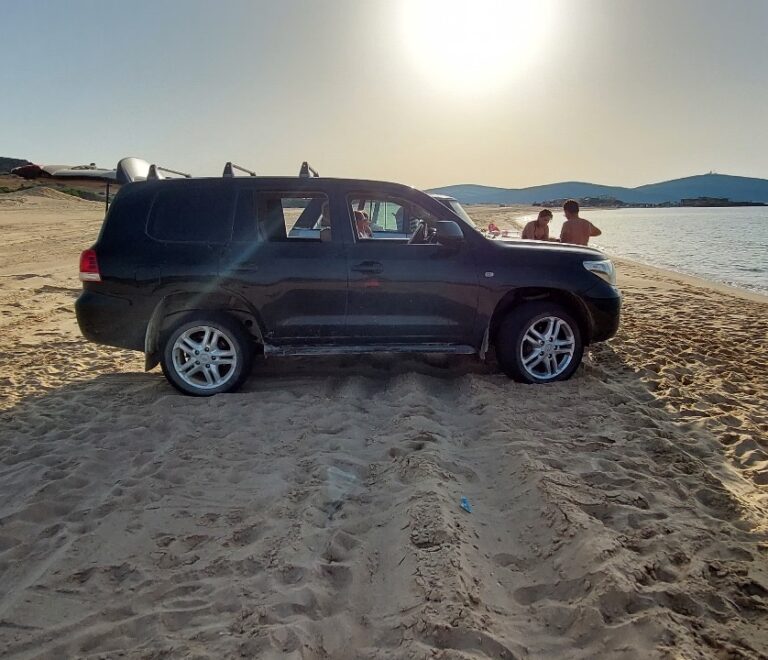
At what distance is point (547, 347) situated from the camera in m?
5.54

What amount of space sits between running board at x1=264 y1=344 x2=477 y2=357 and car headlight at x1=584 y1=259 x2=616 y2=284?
1.40 m

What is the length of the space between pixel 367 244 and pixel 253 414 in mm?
1827

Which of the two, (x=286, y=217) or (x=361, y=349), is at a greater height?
(x=286, y=217)

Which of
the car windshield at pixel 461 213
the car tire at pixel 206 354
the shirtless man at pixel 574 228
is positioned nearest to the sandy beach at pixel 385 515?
the car tire at pixel 206 354

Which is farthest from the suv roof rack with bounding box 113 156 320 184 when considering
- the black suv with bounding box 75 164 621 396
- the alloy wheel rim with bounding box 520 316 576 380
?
the alloy wheel rim with bounding box 520 316 576 380

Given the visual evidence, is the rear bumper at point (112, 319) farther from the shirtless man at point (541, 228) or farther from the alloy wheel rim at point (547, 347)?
the shirtless man at point (541, 228)

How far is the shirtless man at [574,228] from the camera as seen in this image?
9539 mm

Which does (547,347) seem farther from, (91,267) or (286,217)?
(91,267)

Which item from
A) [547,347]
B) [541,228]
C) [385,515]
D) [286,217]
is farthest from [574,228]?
[385,515]

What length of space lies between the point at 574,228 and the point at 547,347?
4.69 metres

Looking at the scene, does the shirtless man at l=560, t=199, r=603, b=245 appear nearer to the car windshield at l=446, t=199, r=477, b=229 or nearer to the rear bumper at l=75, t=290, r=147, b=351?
the car windshield at l=446, t=199, r=477, b=229

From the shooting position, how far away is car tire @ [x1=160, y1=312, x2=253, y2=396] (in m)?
5.16

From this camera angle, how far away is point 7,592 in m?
2.56

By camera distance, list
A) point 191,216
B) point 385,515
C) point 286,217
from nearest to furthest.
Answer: point 385,515, point 191,216, point 286,217
